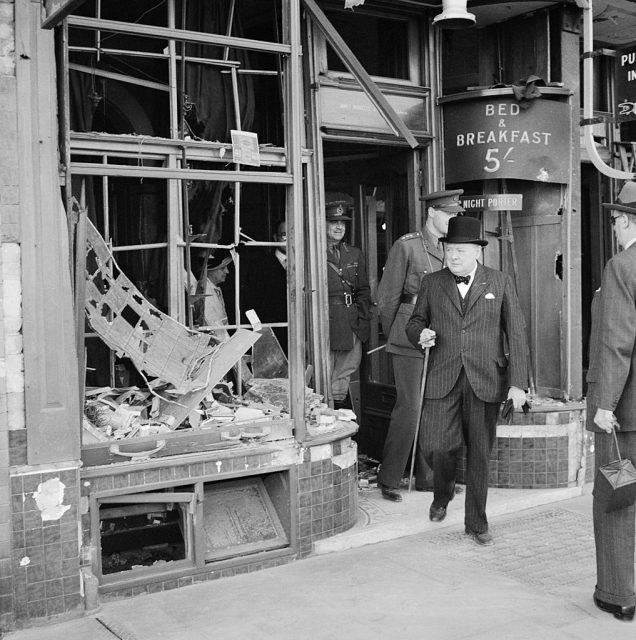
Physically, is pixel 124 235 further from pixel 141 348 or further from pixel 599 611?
pixel 599 611

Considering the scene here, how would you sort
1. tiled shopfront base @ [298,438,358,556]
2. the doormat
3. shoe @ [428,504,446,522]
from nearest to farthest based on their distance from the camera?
1. the doormat
2. tiled shopfront base @ [298,438,358,556]
3. shoe @ [428,504,446,522]

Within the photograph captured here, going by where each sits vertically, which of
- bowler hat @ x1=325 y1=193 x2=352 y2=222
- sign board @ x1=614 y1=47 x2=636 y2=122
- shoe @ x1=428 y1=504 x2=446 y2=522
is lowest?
shoe @ x1=428 y1=504 x2=446 y2=522

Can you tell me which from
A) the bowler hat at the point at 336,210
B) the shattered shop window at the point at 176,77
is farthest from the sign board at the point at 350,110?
the bowler hat at the point at 336,210

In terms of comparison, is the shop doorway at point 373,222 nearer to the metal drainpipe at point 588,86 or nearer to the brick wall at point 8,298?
the metal drainpipe at point 588,86

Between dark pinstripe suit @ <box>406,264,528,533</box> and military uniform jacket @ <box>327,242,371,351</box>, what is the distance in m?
1.29

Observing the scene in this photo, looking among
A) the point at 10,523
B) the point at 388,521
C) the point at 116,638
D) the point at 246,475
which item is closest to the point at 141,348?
the point at 246,475

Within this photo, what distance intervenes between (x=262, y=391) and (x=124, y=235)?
1366mm

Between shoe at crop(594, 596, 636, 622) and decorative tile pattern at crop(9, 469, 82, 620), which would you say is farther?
shoe at crop(594, 596, 636, 622)

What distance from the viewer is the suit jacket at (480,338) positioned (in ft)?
18.0

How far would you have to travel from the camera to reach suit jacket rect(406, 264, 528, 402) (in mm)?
5484

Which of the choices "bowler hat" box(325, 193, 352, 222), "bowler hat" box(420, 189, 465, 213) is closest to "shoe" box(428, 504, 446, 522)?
"bowler hat" box(420, 189, 465, 213)

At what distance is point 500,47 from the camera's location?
24.1ft

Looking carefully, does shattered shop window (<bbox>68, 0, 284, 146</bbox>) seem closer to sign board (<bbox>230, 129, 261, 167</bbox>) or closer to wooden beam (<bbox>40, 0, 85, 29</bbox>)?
sign board (<bbox>230, 129, 261, 167</bbox>)

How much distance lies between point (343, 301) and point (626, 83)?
2.92 m
